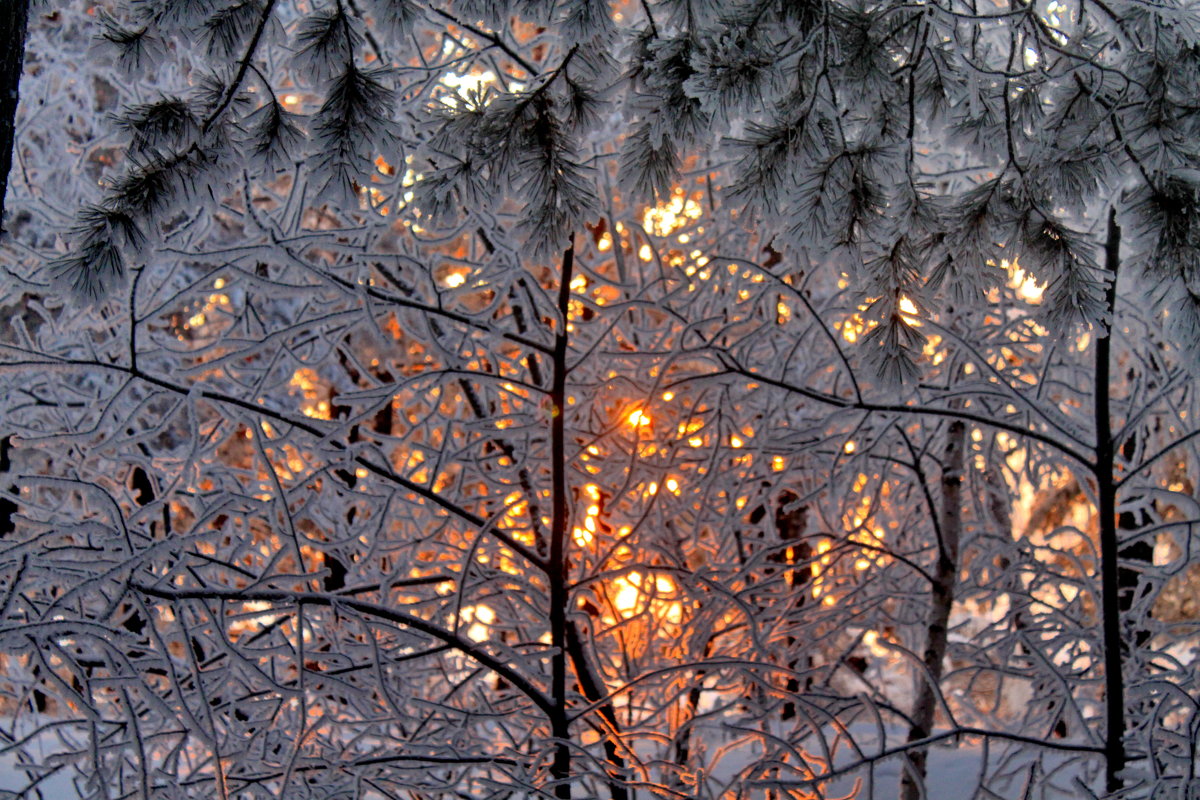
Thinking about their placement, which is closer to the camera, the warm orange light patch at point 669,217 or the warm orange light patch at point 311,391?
the warm orange light patch at point 669,217

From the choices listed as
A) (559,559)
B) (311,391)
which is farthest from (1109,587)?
(311,391)

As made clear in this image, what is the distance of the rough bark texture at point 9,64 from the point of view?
201 centimetres

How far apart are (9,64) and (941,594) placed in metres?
3.83

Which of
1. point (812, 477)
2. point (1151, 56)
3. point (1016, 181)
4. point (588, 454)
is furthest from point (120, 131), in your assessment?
point (812, 477)

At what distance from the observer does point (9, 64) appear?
6.67ft

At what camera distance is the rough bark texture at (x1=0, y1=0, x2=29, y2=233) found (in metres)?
2.01

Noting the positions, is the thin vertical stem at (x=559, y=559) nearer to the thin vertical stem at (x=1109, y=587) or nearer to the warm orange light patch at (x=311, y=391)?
the thin vertical stem at (x=1109, y=587)

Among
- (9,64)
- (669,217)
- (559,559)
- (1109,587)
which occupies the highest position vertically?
(669,217)

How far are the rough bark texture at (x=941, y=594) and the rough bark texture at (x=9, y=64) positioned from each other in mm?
3606

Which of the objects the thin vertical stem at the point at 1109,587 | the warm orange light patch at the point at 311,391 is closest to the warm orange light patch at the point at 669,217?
the warm orange light patch at the point at 311,391

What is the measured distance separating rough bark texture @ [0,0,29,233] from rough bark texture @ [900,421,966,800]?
11.8ft

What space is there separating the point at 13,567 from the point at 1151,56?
2.98 m

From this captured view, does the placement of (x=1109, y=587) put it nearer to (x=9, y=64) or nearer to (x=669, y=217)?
(x=9, y=64)

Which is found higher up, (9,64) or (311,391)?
(311,391)
